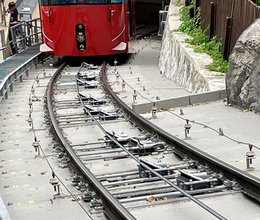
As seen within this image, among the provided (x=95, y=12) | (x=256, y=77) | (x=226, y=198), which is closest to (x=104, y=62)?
(x=95, y=12)

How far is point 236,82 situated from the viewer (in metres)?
11.4

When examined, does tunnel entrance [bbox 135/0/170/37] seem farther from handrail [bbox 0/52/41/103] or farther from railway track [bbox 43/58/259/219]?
railway track [bbox 43/58/259/219]

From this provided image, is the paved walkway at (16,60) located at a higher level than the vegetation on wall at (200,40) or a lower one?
lower

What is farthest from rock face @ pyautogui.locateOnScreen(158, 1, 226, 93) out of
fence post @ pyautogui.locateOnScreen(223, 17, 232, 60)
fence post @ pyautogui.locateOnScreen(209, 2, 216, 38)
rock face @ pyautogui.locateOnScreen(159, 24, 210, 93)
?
fence post @ pyautogui.locateOnScreen(209, 2, 216, 38)

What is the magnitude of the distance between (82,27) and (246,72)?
10230 mm

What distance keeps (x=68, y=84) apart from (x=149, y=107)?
17.4 ft

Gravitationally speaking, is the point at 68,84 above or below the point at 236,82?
below

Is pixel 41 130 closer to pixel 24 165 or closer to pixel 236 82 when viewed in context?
pixel 24 165

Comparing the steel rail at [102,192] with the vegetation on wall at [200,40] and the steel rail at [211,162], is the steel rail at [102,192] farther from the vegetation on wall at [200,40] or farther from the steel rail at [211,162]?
the vegetation on wall at [200,40]

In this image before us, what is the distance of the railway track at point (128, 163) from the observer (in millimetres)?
6875

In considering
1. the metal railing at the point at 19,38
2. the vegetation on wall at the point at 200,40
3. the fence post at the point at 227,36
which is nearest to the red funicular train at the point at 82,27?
the metal railing at the point at 19,38

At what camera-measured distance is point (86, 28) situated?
67.5 ft

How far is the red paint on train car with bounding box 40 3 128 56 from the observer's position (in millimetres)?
20453

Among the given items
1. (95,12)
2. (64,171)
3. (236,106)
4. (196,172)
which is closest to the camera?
(196,172)
